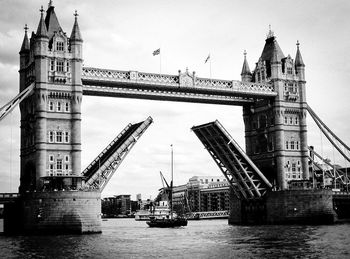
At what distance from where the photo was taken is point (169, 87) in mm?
79250

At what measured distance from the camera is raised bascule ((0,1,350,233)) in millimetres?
70250

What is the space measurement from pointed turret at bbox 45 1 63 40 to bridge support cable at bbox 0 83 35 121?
7.04m

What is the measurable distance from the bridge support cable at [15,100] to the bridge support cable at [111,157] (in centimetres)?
1111

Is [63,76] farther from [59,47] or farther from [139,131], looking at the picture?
[139,131]

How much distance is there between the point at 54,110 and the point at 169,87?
591 inches

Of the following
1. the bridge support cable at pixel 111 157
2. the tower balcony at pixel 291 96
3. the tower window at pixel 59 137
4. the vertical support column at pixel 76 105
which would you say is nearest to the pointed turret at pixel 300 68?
the tower balcony at pixel 291 96

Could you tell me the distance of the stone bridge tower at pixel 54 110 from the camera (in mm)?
71312

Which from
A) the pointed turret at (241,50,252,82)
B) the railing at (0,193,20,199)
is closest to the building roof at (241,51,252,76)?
the pointed turret at (241,50,252,82)

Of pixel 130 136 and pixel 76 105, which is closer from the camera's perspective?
pixel 76 105

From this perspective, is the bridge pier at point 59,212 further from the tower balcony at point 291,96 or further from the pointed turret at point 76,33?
the tower balcony at point 291,96

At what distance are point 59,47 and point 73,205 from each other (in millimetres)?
18835

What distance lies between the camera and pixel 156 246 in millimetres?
54875

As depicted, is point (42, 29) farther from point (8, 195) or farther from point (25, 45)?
point (8, 195)

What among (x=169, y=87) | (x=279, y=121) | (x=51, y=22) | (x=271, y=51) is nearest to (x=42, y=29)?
(x=51, y=22)
